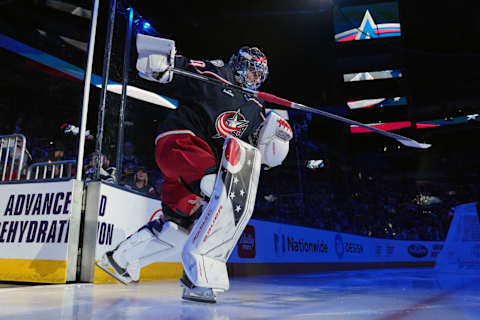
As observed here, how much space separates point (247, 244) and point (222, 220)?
10.8ft

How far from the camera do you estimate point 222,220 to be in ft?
5.64

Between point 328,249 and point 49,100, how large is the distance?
29.2 ft

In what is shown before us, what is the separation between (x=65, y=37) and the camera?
32.8ft

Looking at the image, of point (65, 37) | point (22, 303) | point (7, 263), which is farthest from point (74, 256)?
A: point (65, 37)

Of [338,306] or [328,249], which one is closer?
[338,306]

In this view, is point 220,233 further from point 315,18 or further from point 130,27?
point 315,18

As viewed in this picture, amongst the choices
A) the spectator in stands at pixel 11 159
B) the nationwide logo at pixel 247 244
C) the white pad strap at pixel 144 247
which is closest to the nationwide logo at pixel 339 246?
the nationwide logo at pixel 247 244

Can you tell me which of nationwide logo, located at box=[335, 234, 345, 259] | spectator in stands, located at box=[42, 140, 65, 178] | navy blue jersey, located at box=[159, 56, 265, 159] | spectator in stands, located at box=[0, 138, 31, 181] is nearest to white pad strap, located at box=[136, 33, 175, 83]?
navy blue jersey, located at box=[159, 56, 265, 159]

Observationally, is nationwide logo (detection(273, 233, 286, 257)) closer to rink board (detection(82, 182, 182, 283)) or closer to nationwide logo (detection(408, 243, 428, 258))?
rink board (detection(82, 182, 182, 283))

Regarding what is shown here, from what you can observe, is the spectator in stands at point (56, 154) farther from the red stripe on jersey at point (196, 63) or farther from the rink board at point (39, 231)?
the red stripe on jersey at point (196, 63)

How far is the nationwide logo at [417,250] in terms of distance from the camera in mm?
10047

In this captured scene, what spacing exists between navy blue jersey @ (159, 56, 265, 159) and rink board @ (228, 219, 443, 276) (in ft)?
9.44

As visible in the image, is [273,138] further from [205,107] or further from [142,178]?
[142,178]

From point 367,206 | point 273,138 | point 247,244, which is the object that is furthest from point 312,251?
point 367,206
